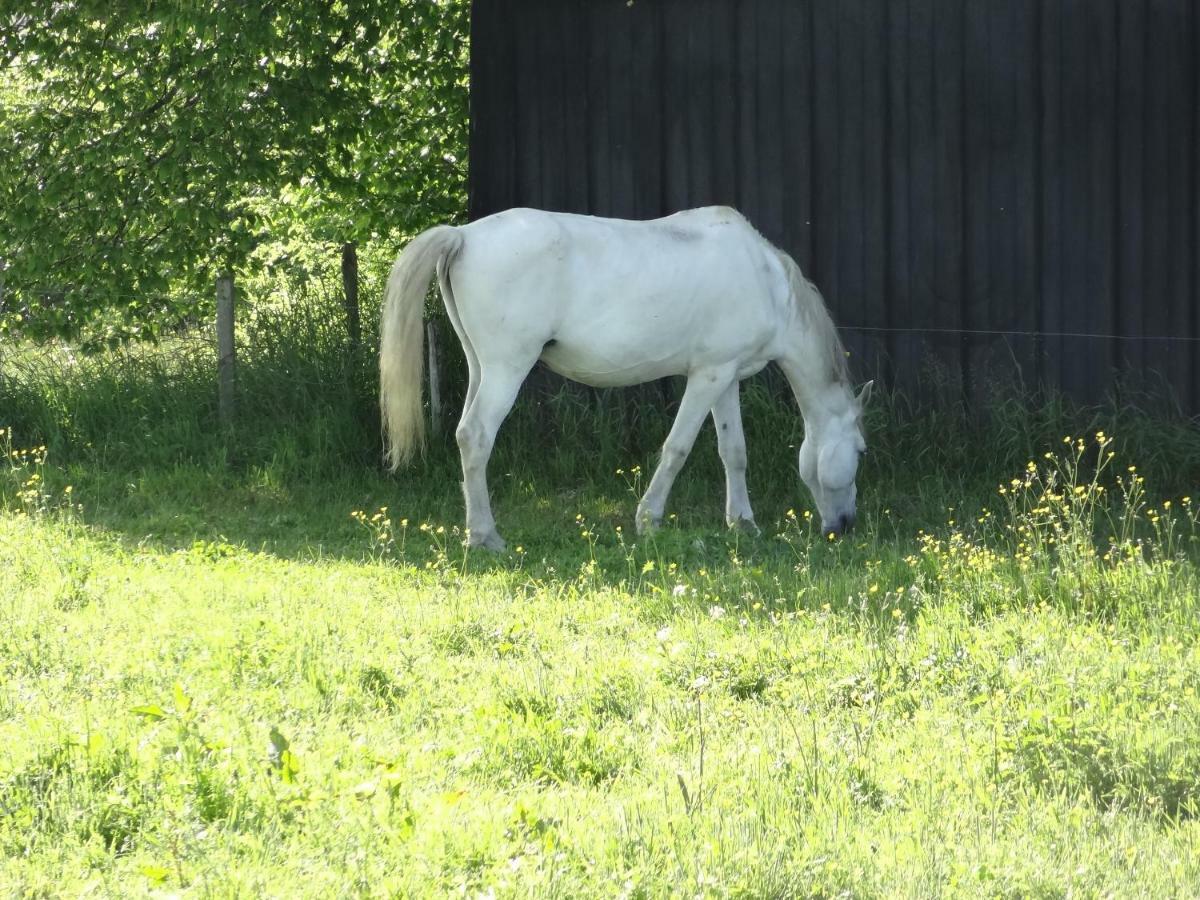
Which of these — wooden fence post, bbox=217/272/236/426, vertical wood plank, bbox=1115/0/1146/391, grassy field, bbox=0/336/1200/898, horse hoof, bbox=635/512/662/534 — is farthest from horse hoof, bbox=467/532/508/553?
vertical wood plank, bbox=1115/0/1146/391

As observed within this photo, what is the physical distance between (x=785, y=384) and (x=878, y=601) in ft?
14.7

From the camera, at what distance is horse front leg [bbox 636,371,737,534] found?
26.4ft

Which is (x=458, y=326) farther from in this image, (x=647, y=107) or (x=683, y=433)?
(x=647, y=107)

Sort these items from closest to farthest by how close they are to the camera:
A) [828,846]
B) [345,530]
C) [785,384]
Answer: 1. [828,846]
2. [345,530]
3. [785,384]

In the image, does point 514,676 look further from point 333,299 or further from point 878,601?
point 333,299

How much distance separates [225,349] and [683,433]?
401 centimetres

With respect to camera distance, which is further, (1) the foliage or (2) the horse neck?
(1) the foliage

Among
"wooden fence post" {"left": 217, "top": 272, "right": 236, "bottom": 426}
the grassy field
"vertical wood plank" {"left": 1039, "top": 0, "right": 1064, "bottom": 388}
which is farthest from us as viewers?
"wooden fence post" {"left": 217, "top": 272, "right": 236, "bottom": 426}

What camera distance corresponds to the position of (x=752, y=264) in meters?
8.10

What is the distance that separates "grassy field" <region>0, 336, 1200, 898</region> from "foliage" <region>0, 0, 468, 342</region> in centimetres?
261

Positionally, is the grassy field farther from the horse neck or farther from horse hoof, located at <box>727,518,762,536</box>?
the horse neck

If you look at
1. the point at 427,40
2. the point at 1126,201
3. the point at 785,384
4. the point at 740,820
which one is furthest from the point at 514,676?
the point at 427,40

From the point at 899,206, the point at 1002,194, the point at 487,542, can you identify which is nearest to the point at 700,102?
the point at 899,206

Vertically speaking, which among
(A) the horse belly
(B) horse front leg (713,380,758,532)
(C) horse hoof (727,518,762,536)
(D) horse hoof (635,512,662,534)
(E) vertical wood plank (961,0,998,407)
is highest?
(E) vertical wood plank (961,0,998,407)
